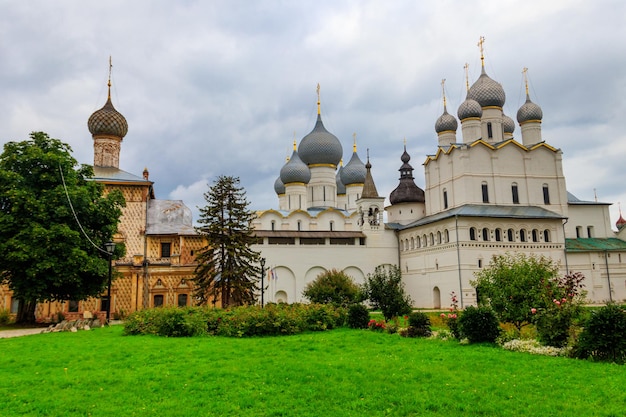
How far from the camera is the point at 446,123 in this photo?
41.0 m

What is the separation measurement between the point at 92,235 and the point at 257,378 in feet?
53.1

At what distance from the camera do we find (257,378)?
834 centimetres

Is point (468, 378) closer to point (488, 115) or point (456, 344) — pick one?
point (456, 344)

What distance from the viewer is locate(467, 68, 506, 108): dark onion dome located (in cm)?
3859

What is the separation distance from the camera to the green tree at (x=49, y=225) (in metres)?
19.8

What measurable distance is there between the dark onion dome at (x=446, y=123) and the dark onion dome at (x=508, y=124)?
451 centimetres

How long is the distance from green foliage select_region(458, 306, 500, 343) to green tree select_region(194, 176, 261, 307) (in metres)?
14.0

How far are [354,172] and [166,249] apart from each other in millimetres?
20877

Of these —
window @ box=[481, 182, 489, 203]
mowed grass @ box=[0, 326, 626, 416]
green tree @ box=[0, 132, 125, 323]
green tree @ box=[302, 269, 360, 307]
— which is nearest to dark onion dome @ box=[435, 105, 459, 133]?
window @ box=[481, 182, 489, 203]

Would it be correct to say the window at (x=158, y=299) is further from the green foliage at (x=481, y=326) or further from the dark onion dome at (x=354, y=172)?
the dark onion dome at (x=354, y=172)

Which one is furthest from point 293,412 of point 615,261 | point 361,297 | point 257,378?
point 615,261

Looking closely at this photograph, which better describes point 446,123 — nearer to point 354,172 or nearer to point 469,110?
point 469,110

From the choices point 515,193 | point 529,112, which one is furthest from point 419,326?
point 529,112

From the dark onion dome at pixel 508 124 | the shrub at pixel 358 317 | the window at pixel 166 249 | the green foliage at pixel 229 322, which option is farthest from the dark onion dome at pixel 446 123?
the green foliage at pixel 229 322
